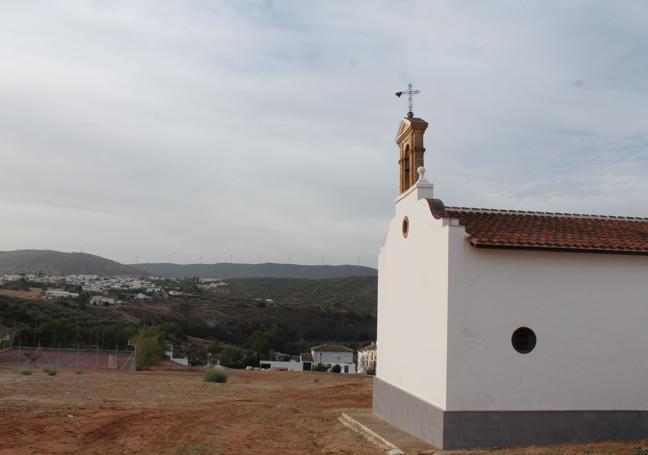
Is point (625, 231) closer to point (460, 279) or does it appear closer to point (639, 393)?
point (639, 393)

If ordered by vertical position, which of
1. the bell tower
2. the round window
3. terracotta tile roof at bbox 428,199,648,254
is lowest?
the round window

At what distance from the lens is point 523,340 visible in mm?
12656

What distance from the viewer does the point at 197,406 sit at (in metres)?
20.6

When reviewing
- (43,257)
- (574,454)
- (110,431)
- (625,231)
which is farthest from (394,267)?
(43,257)

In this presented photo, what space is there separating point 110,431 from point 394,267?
8.04 m

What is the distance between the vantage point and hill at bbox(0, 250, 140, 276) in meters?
162

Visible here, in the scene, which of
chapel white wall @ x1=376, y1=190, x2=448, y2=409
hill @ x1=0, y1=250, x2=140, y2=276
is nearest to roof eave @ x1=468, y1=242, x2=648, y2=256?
chapel white wall @ x1=376, y1=190, x2=448, y2=409

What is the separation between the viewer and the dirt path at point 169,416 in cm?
1383

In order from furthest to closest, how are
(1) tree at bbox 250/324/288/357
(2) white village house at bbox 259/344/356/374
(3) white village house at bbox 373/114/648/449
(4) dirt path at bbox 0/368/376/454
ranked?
(1) tree at bbox 250/324/288/357, (2) white village house at bbox 259/344/356/374, (4) dirt path at bbox 0/368/376/454, (3) white village house at bbox 373/114/648/449

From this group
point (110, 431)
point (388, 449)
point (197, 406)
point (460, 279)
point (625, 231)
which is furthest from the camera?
point (197, 406)

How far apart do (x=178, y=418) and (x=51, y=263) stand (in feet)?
544

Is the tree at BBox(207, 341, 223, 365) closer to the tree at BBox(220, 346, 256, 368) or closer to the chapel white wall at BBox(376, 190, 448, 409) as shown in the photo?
the tree at BBox(220, 346, 256, 368)

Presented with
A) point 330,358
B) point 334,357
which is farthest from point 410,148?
point 334,357

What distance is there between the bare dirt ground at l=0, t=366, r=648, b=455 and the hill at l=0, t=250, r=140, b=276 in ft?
462
